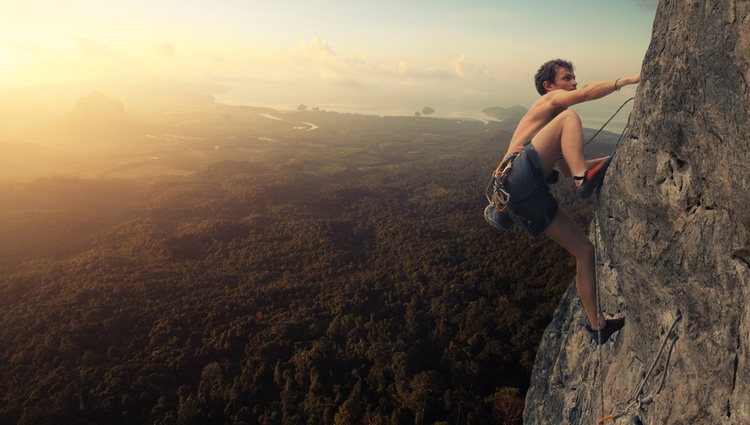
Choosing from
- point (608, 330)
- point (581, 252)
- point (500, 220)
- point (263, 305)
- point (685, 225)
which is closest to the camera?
point (685, 225)

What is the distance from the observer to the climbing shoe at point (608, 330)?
24.8 feet

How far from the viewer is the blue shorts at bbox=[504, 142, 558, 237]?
21.7ft

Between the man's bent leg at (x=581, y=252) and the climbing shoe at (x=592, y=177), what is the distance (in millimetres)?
536

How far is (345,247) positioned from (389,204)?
85.3 feet

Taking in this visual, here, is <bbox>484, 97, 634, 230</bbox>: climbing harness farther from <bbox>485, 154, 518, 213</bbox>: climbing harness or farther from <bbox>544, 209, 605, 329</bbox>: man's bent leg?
<bbox>544, 209, 605, 329</bbox>: man's bent leg

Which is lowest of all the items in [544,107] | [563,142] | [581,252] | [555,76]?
[581,252]

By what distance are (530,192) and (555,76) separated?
2.12 metres

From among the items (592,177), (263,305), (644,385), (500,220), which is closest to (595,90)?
(592,177)

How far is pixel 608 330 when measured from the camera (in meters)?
7.91

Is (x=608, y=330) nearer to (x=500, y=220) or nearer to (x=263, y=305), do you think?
(x=500, y=220)

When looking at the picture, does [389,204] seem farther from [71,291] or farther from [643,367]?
[643,367]

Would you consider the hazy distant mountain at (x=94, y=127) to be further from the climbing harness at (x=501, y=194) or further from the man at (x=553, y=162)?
the man at (x=553, y=162)

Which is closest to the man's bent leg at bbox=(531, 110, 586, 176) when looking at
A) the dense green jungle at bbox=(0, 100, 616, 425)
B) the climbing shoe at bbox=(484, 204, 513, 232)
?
the climbing shoe at bbox=(484, 204, 513, 232)

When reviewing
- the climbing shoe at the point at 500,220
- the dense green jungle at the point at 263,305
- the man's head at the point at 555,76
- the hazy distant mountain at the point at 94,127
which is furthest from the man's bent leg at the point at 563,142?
the hazy distant mountain at the point at 94,127
